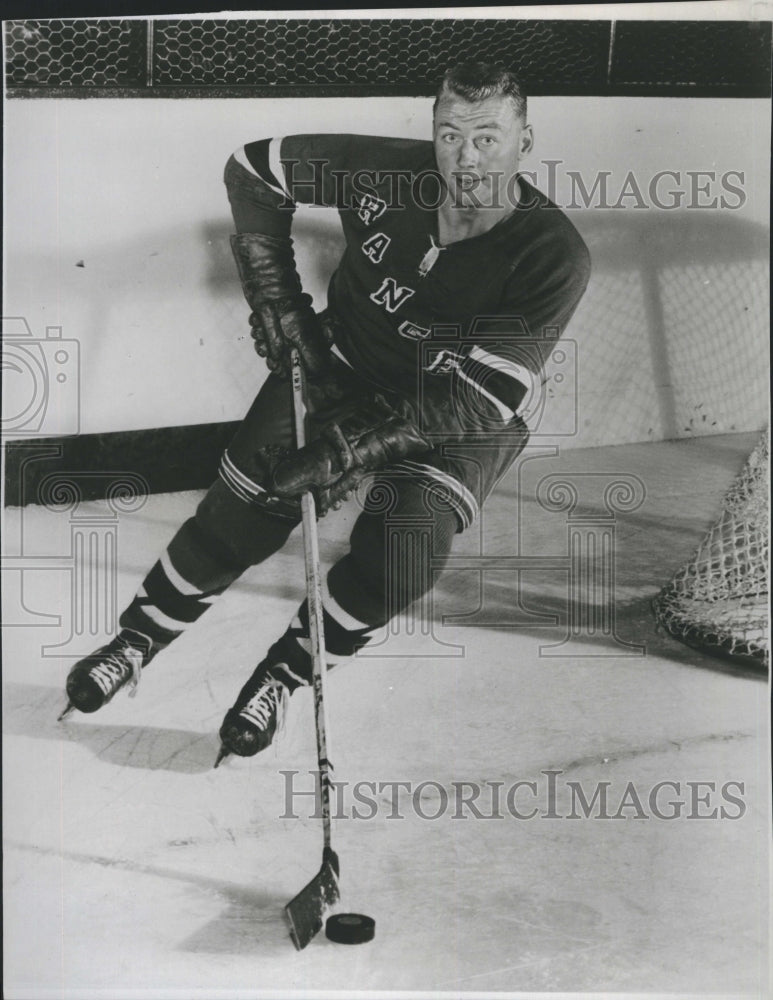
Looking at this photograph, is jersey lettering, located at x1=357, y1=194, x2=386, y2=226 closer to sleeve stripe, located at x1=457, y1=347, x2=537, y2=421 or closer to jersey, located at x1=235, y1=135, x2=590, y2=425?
jersey, located at x1=235, y1=135, x2=590, y2=425

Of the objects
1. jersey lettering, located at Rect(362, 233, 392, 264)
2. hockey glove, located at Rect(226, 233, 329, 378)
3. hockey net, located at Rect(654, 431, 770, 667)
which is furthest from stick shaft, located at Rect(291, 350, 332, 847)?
hockey net, located at Rect(654, 431, 770, 667)

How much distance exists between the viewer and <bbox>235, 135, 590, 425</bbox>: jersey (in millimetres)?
2613

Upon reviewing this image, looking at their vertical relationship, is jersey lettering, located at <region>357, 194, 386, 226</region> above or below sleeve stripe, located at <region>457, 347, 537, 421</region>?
above

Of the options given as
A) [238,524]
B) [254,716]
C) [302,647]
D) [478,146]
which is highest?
[478,146]

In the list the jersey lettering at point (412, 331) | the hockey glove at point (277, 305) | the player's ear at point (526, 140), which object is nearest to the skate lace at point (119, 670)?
the hockey glove at point (277, 305)

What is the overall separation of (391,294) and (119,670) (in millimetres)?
982

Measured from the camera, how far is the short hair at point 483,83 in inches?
102

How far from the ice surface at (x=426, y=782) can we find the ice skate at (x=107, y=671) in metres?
0.03

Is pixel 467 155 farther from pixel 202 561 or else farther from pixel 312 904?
pixel 312 904

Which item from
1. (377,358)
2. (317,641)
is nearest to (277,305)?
(377,358)

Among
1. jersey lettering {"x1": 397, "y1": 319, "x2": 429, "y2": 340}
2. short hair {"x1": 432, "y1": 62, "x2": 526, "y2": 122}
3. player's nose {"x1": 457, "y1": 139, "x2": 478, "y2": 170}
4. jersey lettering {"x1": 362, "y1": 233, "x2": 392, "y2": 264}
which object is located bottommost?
jersey lettering {"x1": 397, "y1": 319, "x2": 429, "y2": 340}

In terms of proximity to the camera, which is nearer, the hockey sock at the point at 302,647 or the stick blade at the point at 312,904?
the stick blade at the point at 312,904

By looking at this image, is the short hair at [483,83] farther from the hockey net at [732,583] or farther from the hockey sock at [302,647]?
the hockey sock at [302,647]

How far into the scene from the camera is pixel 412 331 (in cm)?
264
